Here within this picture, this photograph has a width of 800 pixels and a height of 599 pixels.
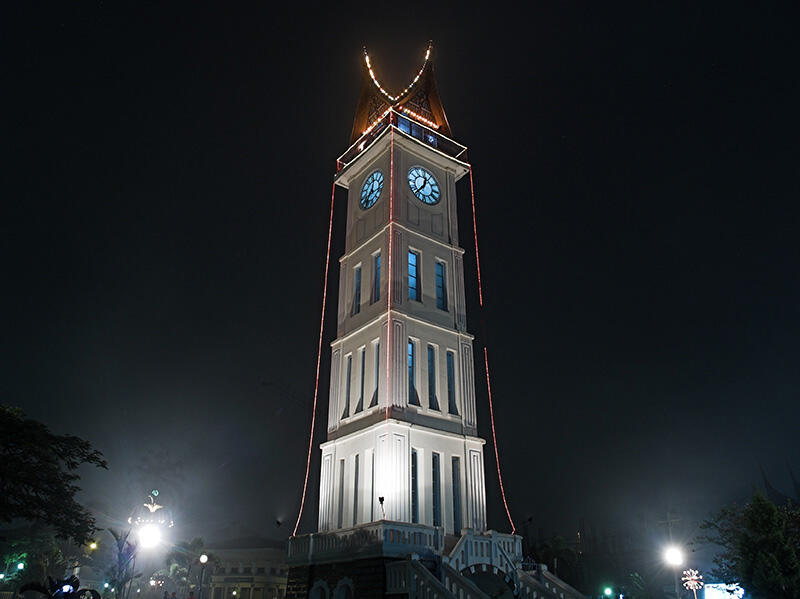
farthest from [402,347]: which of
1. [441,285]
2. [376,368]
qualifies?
[441,285]

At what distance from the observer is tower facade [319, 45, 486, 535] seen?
2873 centimetres

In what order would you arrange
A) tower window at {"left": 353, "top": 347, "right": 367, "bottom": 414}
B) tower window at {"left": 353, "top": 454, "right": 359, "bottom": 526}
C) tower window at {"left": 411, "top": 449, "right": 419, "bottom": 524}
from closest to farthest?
tower window at {"left": 411, "top": 449, "right": 419, "bottom": 524}, tower window at {"left": 353, "top": 454, "right": 359, "bottom": 526}, tower window at {"left": 353, "top": 347, "right": 367, "bottom": 414}

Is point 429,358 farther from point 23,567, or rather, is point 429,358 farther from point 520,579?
point 23,567

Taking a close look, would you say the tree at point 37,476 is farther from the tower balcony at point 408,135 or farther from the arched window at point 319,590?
the tower balcony at point 408,135

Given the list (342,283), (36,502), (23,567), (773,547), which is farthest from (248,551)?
(773,547)

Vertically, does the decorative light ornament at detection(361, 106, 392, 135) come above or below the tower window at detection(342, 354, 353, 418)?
above

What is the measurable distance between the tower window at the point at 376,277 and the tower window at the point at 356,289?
4.97 feet

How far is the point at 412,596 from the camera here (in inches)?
821

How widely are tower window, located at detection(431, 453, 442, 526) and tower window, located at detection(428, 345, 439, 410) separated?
8.65ft

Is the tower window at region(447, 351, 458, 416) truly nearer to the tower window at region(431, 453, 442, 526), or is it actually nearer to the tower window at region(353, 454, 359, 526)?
the tower window at region(431, 453, 442, 526)

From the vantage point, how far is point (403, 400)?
29609 mm

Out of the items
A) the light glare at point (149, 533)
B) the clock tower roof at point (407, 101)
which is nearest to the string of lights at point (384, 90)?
the clock tower roof at point (407, 101)

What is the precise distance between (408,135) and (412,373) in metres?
15.8

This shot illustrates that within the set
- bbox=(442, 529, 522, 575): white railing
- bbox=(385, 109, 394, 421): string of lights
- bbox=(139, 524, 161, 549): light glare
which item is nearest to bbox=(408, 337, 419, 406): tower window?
bbox=(385, 109, 394, 421): string of lights
